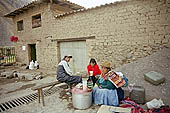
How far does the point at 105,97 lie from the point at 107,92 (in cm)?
15

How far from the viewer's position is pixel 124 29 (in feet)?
17.9

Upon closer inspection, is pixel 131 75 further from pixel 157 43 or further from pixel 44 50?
pixel 44 50

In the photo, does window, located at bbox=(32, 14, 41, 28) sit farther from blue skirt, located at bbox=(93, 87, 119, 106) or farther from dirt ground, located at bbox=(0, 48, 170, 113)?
blue skirt, located at bbox=(93, 87, 119, 106)

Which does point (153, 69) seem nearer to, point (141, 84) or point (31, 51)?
point (141, 84)

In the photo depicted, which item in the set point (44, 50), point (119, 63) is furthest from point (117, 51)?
point (44, 50)

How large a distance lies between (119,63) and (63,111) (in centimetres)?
347

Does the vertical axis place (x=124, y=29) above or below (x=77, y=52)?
above

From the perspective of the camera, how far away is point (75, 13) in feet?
22.9

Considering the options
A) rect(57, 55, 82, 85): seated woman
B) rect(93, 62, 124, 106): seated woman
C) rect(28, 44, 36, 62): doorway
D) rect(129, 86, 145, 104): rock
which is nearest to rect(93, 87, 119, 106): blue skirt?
rect(93, 62, 124, 106): seated woman

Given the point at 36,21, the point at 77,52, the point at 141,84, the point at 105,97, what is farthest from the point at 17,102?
the point at 36,21

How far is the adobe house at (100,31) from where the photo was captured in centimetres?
486

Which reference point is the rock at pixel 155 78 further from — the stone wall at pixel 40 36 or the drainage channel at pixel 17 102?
the stone wall at pixel 40 36

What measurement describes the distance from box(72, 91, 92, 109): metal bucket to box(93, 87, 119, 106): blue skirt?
240 millimetres

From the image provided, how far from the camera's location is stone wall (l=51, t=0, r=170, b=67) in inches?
187
